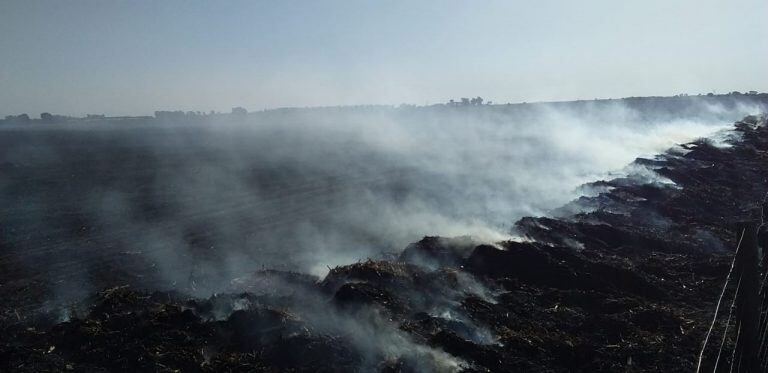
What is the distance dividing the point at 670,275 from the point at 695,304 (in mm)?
2458

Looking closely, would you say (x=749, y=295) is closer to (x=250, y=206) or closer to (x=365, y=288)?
(x=365, y=288)

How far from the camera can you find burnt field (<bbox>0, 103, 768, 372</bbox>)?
10922 mm

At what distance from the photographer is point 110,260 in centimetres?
2055

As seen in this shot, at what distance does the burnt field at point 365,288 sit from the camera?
35.8ft

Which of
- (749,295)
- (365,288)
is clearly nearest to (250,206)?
(365,288)

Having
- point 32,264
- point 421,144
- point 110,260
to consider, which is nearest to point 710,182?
point 110,260

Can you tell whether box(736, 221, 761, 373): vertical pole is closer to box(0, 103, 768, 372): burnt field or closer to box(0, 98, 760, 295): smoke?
box(0, 103, 768, 372): burnt field

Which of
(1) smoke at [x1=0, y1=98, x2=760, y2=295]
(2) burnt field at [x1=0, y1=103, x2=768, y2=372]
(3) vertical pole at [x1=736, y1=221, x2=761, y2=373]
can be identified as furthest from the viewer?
(1) smoke at [x1=0, y1=98, x2=760, y2=295]

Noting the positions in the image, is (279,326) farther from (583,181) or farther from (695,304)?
(583,181)

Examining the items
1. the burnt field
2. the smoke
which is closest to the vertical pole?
the burnt field

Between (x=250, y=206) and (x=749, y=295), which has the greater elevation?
(x=749, y=295)

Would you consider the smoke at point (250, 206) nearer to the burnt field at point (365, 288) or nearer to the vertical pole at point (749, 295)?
the burnt field at point (365, 288)

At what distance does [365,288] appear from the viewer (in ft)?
45.0

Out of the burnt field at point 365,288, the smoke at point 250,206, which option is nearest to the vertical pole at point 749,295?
the burnt field at point 365,288
